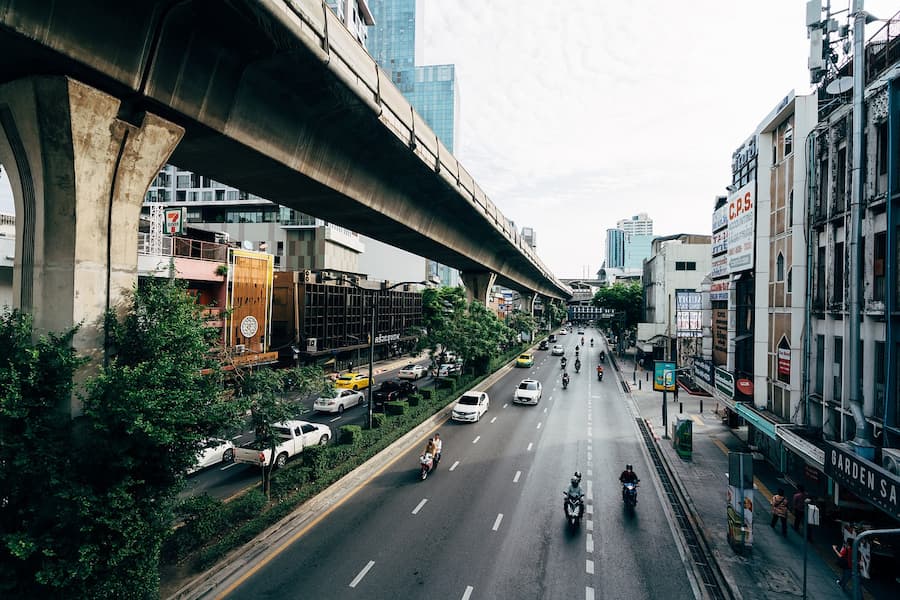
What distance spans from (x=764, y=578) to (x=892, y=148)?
1129 cm

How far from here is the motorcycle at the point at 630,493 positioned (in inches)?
642

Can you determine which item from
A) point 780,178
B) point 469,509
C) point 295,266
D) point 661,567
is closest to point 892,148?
point 780,178

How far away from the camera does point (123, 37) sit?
8.62m

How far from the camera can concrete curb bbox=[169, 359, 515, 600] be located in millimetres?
11070

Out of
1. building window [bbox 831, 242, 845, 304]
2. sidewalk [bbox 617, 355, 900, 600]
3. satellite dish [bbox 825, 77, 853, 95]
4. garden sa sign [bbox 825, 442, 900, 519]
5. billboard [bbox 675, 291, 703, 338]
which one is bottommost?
sidewalk [bbox 617, 355, 900, 600]

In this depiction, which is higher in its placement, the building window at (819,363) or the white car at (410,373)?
the building window at (819,363)

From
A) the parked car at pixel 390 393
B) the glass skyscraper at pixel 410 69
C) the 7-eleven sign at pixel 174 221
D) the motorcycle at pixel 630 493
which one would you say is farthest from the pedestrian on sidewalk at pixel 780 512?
the glass skyscraper at pixel 410 69

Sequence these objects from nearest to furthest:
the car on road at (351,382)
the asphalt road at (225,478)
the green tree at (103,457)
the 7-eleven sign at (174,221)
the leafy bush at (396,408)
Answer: the green tree at (103,457)
the asphalt road at (225,478)
the leafy bush at (396,408)
the 7-eleven sign at (174,221)
the car on road at (351,382)

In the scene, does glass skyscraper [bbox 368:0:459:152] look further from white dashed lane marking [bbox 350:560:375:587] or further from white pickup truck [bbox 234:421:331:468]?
white dashed lane marking [bbox 350:560:375:587]

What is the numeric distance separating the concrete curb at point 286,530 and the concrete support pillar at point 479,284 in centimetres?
2247

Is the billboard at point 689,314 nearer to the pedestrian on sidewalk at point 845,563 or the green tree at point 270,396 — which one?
the pedestrian on sidewalk at point 845,563

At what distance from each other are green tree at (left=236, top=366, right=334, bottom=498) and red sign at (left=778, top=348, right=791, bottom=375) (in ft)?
56.5

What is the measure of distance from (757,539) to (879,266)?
28.1ft

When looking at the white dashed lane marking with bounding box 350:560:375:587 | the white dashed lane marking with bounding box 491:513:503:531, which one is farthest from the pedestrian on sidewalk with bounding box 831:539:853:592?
the white dashed lane marking with bounding box 350:560:375:587
